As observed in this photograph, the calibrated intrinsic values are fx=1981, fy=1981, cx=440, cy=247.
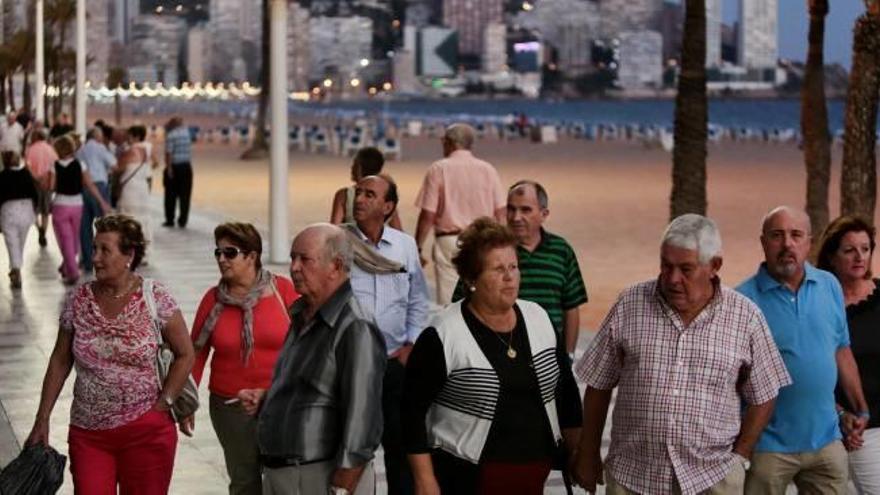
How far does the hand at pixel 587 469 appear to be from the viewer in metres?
5.86

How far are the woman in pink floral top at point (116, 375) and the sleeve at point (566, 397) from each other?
1.46 meters

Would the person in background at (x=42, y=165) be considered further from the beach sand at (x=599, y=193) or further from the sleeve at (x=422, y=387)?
the sleeve at (x=422, y=387)

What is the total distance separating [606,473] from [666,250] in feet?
2.49

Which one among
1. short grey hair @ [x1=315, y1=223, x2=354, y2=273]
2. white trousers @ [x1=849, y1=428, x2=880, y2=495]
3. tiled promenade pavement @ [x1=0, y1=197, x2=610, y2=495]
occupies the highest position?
short grey hair @ [x1=315, y1=223, x2=354, y2=273]

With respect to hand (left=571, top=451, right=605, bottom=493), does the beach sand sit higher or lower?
lower

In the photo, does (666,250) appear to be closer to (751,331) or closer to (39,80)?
(751,331)

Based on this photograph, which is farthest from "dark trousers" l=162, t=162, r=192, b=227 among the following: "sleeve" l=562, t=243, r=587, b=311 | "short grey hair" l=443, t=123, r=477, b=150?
"sleeve" l=562, t=243, r=587, b=311

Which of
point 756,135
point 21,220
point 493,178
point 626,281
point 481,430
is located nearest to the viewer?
point 481,430

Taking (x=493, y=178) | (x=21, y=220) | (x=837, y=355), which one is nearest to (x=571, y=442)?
(x=837, y=355)

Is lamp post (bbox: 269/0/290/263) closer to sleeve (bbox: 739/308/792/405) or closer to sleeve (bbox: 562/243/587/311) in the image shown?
sleeve (bbox: 562/243/587/311)

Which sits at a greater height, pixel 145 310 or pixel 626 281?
pixel 145 310

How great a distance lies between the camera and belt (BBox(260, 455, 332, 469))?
5.64 meters

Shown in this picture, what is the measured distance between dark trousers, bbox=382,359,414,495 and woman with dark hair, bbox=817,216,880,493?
1595mm

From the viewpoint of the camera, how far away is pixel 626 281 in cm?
1892
